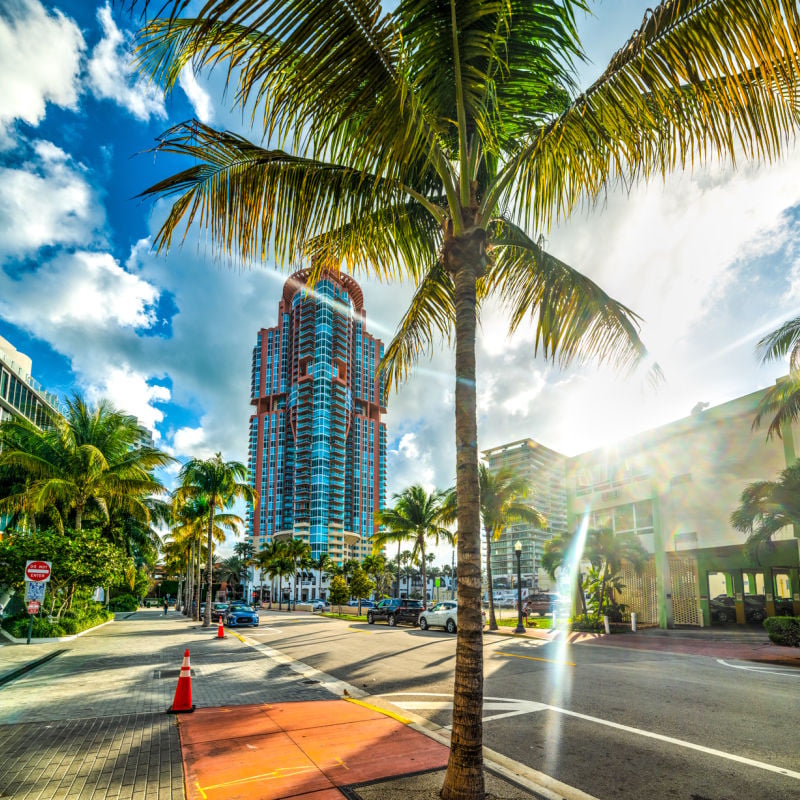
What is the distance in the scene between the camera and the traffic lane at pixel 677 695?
7602mm

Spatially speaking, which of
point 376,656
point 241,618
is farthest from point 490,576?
point 376,656

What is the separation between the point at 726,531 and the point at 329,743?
24018 mm

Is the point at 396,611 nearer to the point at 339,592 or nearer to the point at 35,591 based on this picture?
the point at 339,592

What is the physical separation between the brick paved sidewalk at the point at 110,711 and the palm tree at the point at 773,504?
52.7 ft

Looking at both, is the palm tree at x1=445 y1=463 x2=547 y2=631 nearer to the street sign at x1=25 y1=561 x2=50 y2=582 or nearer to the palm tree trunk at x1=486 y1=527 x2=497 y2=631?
the palm tree trunk at x1=486 y1=527 x2=497 y2=631

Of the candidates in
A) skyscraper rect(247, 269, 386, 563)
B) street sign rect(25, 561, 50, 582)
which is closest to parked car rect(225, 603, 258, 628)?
street sign rect(25, 561, 50, 582)

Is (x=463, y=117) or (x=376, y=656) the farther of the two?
(x=376, y=656)

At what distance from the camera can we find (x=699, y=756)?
22.0ft

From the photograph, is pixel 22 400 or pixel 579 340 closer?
pixel 579 340

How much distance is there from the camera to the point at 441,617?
27.7 metres

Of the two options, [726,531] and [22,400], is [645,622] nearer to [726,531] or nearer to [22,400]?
[726,531]

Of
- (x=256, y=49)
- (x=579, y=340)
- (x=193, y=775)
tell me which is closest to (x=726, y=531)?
(x=579, y=340)

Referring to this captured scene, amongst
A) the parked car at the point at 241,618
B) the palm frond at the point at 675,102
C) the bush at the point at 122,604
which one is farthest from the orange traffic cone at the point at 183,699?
the bush at the point at 122,604

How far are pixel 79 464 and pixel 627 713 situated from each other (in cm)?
2403
